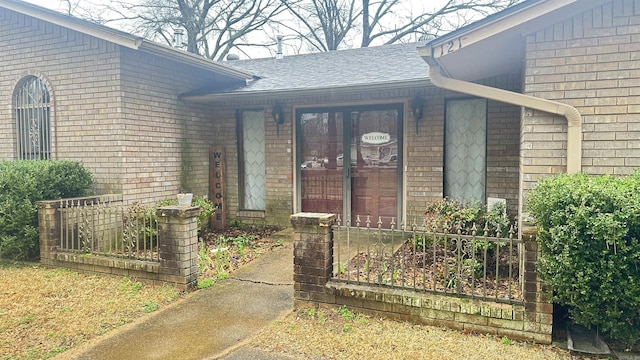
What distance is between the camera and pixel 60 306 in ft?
14.1

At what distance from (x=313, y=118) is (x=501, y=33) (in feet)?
14.2

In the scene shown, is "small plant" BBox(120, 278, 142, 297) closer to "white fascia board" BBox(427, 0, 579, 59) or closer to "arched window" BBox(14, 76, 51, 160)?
"arched window" BBox(14, 76, 51, 160)

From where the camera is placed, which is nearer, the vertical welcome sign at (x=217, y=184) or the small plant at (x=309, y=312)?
the small plant at (x=309, y=312)

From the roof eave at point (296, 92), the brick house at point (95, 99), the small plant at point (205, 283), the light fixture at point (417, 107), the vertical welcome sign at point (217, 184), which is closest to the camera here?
the small plant at point (205, 283)

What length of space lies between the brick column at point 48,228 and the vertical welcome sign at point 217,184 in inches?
120

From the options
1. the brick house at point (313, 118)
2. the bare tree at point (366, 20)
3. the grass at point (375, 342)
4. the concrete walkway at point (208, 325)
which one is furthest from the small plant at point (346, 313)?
the bare tree at point (366, 20)

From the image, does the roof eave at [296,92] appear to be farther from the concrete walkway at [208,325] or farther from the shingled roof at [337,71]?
the concrete walkway at [208,325]

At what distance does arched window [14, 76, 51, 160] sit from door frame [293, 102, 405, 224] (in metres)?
4.26

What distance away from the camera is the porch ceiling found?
380 centimetres

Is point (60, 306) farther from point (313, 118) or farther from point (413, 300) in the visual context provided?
point (313, 118)

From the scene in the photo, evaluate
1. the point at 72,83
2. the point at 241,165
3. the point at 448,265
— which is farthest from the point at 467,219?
the point at 72,83

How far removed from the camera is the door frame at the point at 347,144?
7309mm

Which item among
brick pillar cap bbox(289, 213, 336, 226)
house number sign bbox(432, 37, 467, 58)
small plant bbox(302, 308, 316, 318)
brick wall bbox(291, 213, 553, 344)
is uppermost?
house number sign bbox(432, 37, 467, 58)

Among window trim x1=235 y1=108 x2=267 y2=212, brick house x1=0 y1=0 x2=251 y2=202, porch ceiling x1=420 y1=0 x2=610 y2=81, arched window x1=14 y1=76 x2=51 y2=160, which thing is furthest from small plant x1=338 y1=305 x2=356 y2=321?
arched window x1=14 y1=76 x2=51 y2=160
